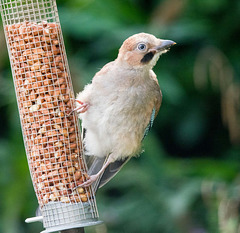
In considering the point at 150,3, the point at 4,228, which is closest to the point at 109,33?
the point at 150,3

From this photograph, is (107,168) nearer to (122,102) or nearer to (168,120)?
(122,102)

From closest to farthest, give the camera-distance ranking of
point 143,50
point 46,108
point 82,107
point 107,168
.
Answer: point 46,108 → point 82,107 → point 143,50 → point 107,168

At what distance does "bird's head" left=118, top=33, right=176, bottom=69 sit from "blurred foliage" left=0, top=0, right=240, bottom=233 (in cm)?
126

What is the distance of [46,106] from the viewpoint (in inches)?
193

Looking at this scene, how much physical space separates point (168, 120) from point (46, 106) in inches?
118

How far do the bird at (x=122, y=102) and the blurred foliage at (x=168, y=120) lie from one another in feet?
3.25

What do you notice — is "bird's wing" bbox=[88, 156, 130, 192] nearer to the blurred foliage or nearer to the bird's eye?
the blurred foliage

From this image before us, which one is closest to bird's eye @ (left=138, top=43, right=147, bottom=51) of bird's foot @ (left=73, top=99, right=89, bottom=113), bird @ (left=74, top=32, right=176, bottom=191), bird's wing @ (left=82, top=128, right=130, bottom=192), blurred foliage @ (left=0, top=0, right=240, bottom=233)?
bird @ (left=74, top=32, right=176, bottom=191)

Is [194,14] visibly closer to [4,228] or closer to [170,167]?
[170,167]

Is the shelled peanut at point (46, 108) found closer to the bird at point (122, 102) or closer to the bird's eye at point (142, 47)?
the bird at point (122, 102)

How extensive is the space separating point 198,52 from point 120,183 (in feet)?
5.85

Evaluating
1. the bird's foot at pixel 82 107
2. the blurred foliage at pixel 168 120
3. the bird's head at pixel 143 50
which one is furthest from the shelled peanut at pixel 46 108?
the blurred foliage at pixel 168 120

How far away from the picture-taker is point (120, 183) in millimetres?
7086

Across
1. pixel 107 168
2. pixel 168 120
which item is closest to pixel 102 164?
pixel 107 168
